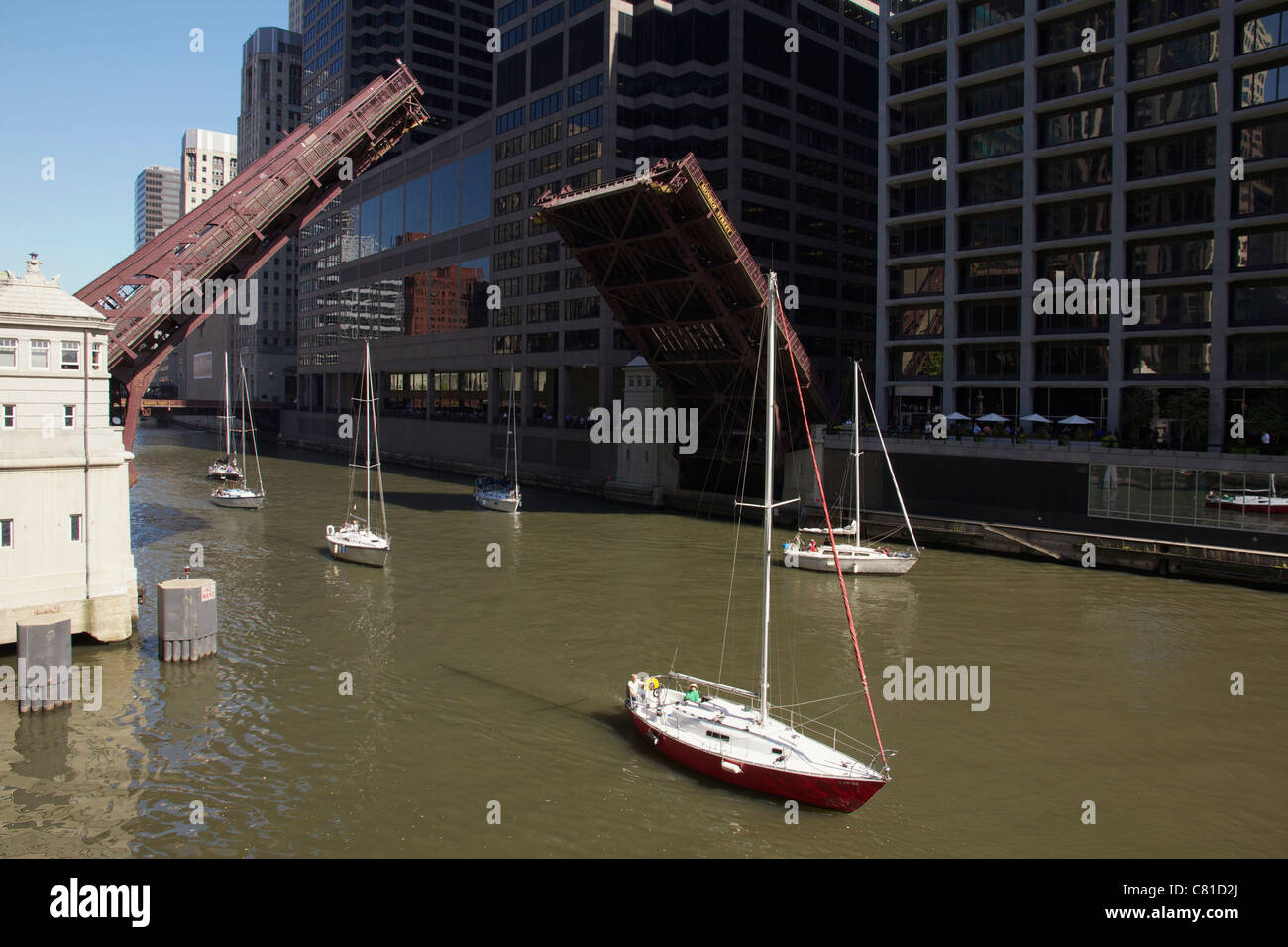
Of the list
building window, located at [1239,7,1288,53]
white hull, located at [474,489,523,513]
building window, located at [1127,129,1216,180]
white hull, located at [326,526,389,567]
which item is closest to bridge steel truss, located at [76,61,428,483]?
white hull, located at [326,526,389,567]

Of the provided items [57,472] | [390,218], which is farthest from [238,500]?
[390,218]

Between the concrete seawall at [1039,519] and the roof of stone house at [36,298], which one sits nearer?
the roof of stone house at [36,298]

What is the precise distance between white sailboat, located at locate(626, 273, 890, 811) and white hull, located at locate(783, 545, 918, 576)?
19695 mm

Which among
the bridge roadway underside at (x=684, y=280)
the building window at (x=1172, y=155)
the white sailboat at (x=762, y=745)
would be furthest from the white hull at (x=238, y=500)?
the building window at (x=1172, y=155)

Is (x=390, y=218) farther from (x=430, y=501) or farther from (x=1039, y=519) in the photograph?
(x=1039, y=519)

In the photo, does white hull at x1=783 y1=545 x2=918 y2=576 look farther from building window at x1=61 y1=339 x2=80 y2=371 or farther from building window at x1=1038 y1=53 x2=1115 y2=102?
building window at x1=1038 y1=53 x2=1115 y2=102

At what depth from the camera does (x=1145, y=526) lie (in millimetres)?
41000

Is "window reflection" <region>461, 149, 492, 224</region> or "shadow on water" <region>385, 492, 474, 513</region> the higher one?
"window reflection" <region>461, 149, 492, 224</region>

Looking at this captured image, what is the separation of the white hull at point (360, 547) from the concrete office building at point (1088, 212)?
3583 centimetres

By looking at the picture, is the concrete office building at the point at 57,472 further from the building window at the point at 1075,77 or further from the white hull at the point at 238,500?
the building window at the point at 1075,77

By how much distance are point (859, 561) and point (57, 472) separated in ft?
95.6

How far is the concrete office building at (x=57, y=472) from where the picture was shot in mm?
22812

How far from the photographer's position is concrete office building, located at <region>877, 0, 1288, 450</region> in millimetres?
46188
